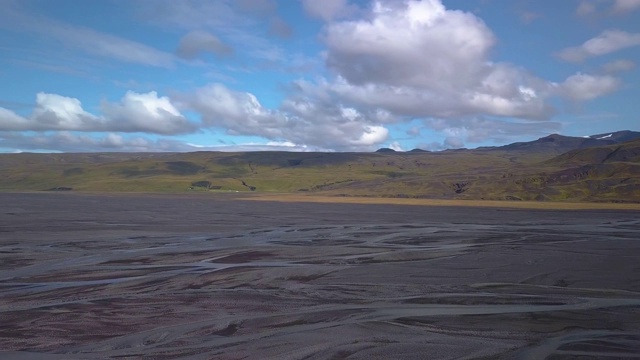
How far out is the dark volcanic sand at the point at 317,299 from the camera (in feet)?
46.5

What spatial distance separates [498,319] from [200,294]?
33.8ft

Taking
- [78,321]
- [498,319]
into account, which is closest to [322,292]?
[498,319]

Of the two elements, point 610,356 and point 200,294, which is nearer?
point 610,356

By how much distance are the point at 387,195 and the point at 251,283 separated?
12709 centimetres

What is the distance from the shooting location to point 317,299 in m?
20.0

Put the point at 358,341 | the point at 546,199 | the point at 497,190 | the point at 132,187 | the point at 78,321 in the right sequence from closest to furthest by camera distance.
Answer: the point at 358,341, the point at 78,321, the point at 546,199, the point at 497,190, the point at 132,187

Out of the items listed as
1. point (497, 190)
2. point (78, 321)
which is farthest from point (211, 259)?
point (497, 190)

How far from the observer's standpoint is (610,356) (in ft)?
43.7

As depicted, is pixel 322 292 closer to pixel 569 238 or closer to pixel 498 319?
pixel 498 319

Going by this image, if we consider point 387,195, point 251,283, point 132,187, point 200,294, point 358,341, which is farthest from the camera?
point 132,187

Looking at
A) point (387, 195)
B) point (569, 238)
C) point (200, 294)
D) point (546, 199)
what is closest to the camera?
point (200, 294)

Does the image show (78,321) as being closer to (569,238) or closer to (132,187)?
(569,238)

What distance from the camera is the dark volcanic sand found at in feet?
46.5

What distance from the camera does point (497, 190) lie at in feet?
438
